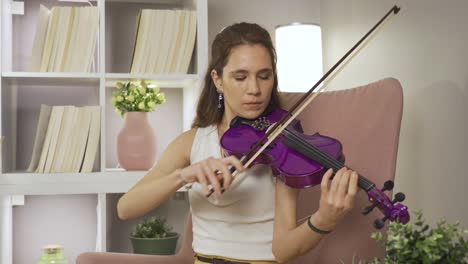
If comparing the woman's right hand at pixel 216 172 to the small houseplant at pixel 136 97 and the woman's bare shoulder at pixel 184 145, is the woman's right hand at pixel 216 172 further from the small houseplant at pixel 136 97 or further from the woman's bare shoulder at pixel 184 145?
the small houseplant at pixel 136 97

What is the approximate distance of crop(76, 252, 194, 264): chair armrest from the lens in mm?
1659

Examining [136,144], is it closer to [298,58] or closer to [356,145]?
[298,58]

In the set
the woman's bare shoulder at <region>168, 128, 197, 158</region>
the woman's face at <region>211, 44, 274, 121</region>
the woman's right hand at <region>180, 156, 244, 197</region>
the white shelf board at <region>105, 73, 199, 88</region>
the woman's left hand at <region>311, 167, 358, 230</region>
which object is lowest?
the woman's left hand at <region>311, 167, 358, 230</region>

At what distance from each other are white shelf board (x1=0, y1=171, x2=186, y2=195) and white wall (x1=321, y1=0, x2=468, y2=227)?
98 cm

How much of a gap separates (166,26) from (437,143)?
1160 mm

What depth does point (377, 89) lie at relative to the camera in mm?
1601

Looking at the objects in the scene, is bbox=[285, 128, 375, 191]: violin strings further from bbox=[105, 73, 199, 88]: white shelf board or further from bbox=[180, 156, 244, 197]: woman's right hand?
bbox=[105, 73, 199, 88]: white shelf board

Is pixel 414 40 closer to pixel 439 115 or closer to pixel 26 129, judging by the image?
pixel 439 115

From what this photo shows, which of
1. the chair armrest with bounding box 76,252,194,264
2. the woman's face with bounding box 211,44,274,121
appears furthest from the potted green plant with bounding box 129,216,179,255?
the woman's face with bounding box 211,44,274,121

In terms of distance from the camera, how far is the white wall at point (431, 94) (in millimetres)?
1620

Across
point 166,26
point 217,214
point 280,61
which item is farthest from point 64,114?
point 217,214

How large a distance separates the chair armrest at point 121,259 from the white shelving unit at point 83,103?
0.64m

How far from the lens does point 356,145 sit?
5.29 feet

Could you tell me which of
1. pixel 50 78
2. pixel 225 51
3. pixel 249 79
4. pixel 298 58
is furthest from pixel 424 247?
pixel 50 78
